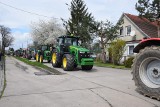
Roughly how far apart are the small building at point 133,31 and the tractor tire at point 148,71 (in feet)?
64.4

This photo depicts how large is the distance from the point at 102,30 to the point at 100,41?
1.47 m

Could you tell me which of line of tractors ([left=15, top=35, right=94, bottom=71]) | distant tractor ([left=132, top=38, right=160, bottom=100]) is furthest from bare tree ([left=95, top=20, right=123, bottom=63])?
distant tractor ([left=132, top=38, right=160, bottom=100])

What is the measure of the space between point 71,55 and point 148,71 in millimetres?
8858

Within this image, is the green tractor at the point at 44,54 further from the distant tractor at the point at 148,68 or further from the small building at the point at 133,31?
the distant tractor at the point at 148,68

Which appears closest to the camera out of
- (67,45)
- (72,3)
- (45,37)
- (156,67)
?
(156,67)

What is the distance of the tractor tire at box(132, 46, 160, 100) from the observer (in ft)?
21.0

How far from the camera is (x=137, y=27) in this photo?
27609 mm

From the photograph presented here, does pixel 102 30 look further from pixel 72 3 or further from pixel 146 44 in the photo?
pixel 146 44

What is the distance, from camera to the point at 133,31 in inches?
1109

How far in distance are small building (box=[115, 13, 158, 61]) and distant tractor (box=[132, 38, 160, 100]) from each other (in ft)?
64.4

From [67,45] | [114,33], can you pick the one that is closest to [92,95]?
[67,45]

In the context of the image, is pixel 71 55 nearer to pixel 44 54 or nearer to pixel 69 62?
pixel 69 62

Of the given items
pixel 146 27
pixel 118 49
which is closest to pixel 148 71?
pixel 118 49

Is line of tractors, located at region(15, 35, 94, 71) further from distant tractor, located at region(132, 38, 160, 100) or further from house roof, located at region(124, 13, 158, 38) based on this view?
house roof, located at region(124, 13, 158, 38)
